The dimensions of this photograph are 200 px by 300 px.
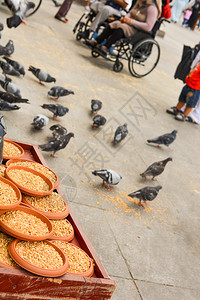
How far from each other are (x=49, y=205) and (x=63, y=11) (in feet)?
33.5

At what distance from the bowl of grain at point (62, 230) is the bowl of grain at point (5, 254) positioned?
0.29 m

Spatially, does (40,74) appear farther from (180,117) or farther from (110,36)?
(180,117)

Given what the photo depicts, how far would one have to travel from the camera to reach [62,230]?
2.41 metres

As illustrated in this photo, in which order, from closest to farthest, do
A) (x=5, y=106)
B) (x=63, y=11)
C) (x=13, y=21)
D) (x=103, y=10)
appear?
(x=5, y=106)
(x=13, y=21)
(x=103, y=10)
(x=63, y=11)

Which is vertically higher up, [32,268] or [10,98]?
[32,268]

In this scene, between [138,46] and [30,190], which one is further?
[138,46]

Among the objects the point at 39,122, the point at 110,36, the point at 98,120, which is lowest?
the point at 39,122

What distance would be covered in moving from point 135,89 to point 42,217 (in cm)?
652

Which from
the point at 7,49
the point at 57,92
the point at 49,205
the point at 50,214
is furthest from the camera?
the point at 7,49

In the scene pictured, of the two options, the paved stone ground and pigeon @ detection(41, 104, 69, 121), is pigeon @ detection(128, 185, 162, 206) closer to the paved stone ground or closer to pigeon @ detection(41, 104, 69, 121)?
the paved stone ground

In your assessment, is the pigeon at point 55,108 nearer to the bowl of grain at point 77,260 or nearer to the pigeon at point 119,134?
the pigeon at point 119,134

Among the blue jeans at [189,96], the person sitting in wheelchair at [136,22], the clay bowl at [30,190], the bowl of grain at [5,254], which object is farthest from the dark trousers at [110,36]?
the bowl of grain at [5,254]

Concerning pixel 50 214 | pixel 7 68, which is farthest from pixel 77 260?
pixel 7 68

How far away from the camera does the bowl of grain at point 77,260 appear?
215cm
